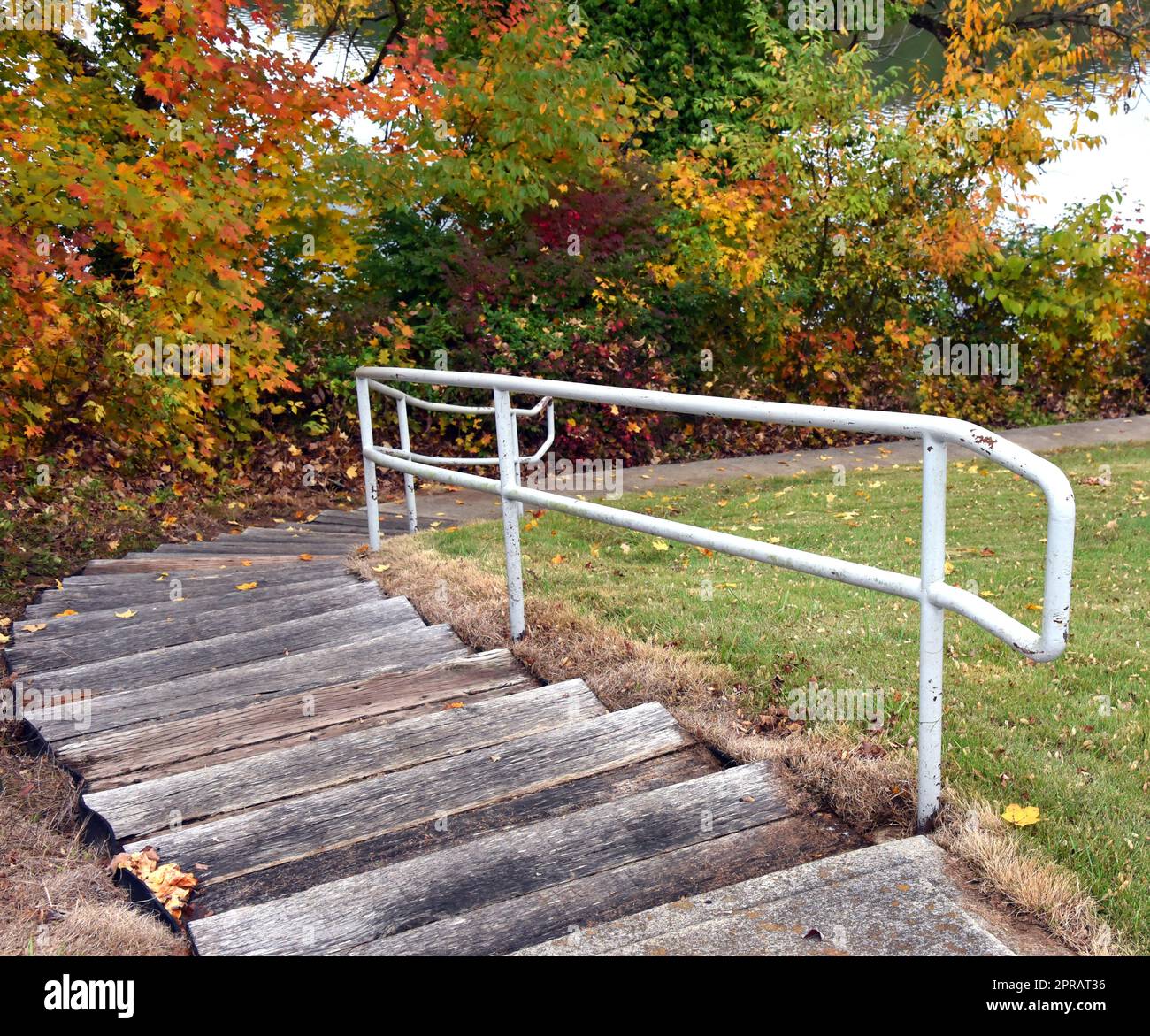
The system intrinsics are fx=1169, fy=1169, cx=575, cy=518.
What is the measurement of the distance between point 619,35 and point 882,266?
14.7 ft

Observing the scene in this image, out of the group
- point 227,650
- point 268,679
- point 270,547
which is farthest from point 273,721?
point 270,547

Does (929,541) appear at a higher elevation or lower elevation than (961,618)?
higher

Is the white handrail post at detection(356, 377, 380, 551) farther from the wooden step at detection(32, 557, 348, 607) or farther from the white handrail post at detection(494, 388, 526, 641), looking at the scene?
the white handrail post at detection(494, 388, 526, 641)

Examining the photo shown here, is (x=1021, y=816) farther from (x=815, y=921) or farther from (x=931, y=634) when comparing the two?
(x=815, y=921)

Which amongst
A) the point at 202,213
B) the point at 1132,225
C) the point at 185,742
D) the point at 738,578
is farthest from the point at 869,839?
the point at 1132,225

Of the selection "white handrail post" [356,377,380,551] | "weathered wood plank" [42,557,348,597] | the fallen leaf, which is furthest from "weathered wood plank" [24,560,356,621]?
the fallen leaf

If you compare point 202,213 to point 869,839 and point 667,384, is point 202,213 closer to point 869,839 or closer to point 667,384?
point 667,384

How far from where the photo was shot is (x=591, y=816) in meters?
2.93

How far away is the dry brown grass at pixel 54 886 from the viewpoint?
2.48 metres

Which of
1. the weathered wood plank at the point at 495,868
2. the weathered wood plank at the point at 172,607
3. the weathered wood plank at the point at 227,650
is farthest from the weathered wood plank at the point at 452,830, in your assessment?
the weathered wood plank at the point at 172,607

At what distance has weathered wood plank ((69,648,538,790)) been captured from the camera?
356 centimetres

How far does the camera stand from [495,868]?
8.94 feet

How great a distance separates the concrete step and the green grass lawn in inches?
15.0

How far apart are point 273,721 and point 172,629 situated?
4.33 feet
